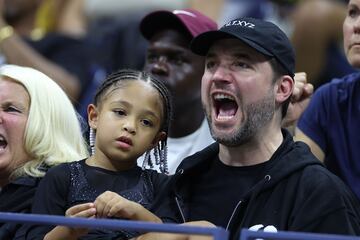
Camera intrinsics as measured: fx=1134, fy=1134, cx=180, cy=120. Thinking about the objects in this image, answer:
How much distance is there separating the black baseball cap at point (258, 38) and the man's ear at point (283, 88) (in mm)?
26

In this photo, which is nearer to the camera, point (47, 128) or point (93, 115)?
point (93, 115)

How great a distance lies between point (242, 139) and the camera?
4215 millimetres

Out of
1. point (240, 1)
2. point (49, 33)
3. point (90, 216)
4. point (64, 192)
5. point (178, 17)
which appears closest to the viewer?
point (90, 216)

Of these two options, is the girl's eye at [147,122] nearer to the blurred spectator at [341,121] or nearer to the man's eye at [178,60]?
the blurred spectator at [341,121]

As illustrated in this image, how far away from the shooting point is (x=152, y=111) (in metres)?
4.27

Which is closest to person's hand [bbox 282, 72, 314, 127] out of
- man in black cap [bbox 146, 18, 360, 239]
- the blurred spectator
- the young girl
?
the blurred spectator

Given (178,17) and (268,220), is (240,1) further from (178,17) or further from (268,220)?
(268,220)

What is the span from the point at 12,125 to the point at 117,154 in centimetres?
60

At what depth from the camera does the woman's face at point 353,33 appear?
478cm

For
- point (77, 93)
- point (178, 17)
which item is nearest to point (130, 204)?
point (178, 17)

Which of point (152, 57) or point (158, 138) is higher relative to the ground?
point (152, 57)

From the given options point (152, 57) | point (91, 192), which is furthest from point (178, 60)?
point (91, 192)

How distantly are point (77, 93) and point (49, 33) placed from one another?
81 centimetres

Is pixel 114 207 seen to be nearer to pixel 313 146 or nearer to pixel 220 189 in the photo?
pixel 220 189
